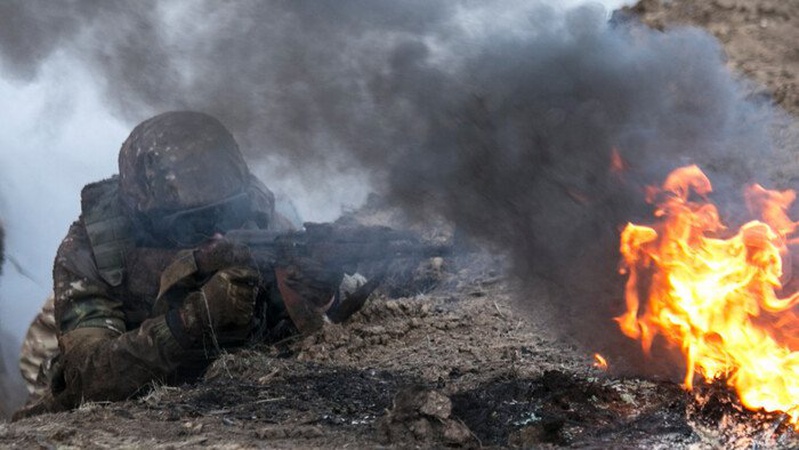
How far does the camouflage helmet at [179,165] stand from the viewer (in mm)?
6652

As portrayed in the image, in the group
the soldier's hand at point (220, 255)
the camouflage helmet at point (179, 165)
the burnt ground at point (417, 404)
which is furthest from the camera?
the camouflage helmet at point (179, 165)

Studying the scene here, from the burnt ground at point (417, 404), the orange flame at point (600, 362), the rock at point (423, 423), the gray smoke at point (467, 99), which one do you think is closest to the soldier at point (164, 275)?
the burnt ground at point (417, 404)

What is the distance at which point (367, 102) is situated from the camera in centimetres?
644

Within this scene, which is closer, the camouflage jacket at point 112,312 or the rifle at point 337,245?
the rifle at point 337,245

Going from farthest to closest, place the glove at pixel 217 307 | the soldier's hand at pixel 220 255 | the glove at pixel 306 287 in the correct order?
the glove at pixel 306 287 < the soldier's hand at pixel 220 255 < the glove at pixel 217 307

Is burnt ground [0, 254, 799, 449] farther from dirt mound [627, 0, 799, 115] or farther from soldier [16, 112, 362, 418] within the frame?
dirt mound [627, 0, 799, 115]

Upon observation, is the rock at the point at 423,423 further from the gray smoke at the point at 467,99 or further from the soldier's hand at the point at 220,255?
the soldier's hand at the point at 220,255

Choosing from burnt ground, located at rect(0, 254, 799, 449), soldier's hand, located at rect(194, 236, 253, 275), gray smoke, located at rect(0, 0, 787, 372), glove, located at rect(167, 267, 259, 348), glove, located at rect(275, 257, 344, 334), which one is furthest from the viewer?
glove, located at rect(275, 257, 344, 334)

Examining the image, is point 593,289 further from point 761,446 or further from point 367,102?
point 367,102

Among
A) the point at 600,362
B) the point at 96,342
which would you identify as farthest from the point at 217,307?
the point at 600,362

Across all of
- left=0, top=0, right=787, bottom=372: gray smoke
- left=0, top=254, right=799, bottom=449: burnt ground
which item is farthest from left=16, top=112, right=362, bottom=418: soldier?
left=0, top=0, right=787, bottom=372: gray smoke

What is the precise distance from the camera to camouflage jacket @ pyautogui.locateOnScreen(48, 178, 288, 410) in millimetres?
6359

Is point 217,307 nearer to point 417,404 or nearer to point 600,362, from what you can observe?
point 417,404

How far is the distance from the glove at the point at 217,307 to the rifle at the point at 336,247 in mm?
220
